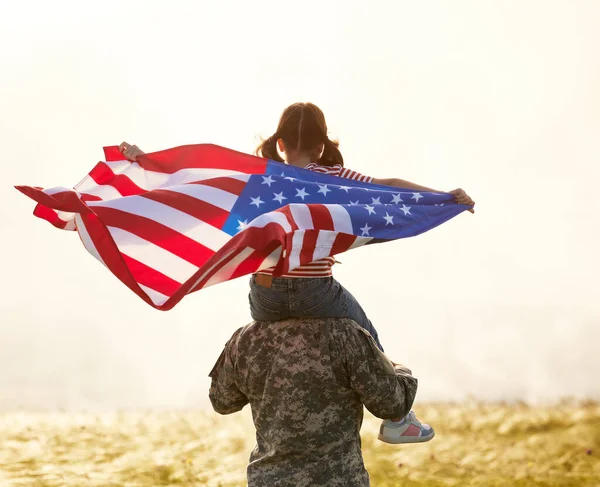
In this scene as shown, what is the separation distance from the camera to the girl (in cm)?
530

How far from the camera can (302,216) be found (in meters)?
5.11

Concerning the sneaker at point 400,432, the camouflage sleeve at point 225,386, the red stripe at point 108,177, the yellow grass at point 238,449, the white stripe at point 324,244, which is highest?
the red stripe at point 108,177

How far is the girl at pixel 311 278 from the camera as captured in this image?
5297 mm

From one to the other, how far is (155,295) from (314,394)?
3.96 feet

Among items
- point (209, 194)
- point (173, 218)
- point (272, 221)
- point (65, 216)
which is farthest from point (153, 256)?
point (272, 221)

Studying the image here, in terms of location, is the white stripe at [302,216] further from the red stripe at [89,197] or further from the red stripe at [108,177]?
the red stripe at [89,197]

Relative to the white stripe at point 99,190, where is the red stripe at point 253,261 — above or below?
below

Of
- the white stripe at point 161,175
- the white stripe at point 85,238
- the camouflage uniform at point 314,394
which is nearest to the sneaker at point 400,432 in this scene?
the camouflage uniform at point 314,394

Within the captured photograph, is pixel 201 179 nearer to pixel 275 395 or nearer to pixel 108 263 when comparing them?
pixel 108 263

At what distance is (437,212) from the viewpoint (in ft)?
18.5

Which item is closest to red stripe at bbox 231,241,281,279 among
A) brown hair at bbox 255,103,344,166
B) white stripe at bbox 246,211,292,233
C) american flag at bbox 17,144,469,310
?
american flag at bbox 17,144,469,310

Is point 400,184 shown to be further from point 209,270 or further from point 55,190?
point 55,190

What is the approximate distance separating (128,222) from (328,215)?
1378 millimetres

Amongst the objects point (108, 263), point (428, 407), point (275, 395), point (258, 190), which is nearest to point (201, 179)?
point (258, 190)
